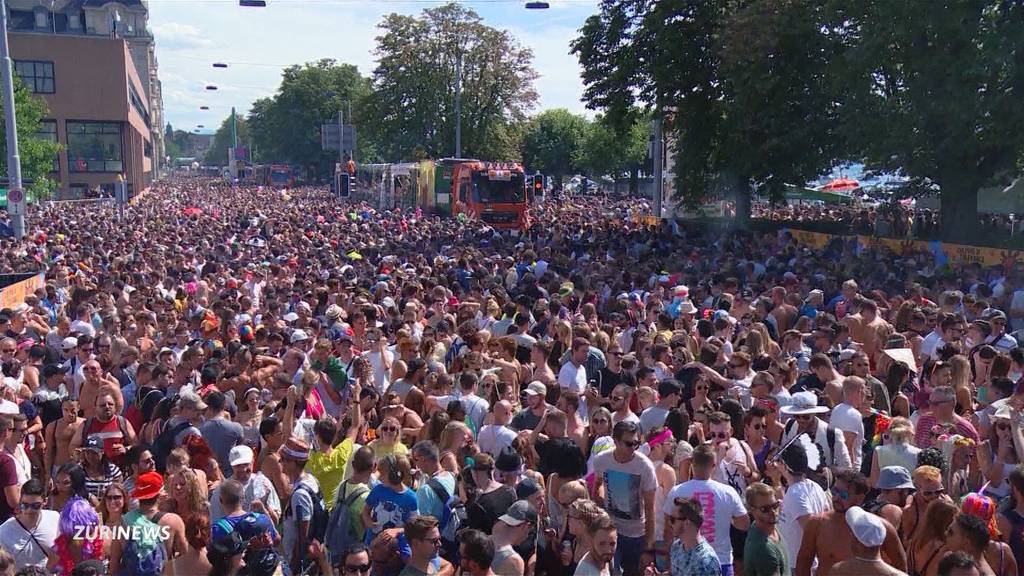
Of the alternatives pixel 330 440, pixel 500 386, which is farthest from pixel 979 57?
pixel 330 440

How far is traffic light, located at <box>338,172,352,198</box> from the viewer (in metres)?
60.6

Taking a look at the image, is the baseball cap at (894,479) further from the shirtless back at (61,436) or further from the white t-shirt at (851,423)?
the shirtless back at (61,436)

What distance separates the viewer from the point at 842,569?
470 cm

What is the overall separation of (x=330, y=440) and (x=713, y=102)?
2796cm

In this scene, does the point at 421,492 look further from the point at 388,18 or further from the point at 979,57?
the point at 388,18

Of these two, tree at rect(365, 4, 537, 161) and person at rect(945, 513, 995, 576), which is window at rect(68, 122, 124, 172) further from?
person at rect(945, 513, 995, 576)

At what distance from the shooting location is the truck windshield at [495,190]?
3688 cm

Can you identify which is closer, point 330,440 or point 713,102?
point 330,440

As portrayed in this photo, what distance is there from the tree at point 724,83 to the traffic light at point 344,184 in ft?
92.9

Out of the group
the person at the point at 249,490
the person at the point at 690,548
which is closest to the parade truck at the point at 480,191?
the person at the point at 249,490

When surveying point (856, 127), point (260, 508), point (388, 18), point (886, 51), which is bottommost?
point (260, 508)

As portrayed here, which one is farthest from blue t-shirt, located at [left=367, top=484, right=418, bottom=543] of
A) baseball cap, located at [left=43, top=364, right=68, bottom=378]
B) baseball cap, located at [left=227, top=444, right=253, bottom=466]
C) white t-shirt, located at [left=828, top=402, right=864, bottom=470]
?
baseball cap, located at [left=43, top=364, right=68, bottom=378]

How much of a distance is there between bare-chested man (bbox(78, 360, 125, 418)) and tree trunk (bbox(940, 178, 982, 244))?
2199cm

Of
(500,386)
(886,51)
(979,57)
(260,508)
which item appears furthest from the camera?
(886,51)
